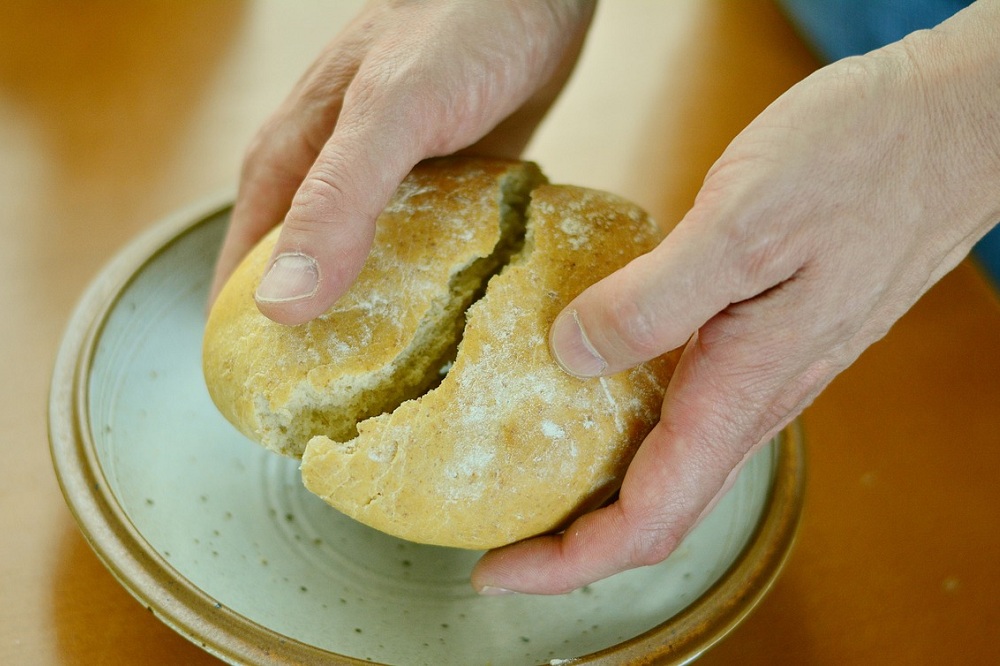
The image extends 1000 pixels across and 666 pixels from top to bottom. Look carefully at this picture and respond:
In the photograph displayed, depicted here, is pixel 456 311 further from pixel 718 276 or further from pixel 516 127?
pixel 516 127

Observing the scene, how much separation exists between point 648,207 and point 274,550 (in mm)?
874

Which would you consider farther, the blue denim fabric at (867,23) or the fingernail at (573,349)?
the blue denim fabric at (867,23)

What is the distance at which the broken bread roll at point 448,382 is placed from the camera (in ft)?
2.68

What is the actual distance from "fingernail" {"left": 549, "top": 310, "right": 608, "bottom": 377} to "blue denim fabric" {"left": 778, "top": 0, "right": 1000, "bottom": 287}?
0.92 m

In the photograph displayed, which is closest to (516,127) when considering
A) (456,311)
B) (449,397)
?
(456,311)

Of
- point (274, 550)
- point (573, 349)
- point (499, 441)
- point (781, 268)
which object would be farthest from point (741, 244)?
point (274, 550)

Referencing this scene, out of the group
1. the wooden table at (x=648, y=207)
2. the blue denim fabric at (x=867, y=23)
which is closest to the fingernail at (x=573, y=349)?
the wooden table at (x=648, y=207)

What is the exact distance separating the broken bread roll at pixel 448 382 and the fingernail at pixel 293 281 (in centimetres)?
6

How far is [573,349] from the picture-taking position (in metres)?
0.80

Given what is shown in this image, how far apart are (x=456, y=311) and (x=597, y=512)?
0.25 m

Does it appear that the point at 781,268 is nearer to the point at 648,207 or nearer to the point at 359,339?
the point at 359,339

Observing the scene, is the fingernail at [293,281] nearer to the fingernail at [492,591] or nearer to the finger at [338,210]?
the finger at [338,210]

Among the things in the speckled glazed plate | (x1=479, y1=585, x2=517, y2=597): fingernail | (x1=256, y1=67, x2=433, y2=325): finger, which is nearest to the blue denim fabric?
the speckled glazed plate

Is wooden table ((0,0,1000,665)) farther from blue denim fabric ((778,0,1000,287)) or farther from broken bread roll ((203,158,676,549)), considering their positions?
broken bread roll ((203,158,676,549))
